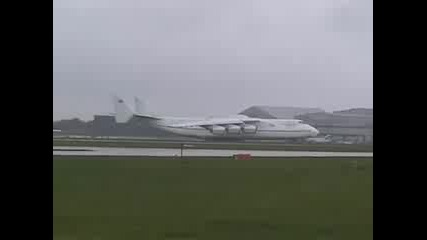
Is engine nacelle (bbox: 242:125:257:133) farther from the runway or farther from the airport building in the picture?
the airport building

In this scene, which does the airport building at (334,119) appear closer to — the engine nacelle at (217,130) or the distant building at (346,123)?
the distant building at (346,123)

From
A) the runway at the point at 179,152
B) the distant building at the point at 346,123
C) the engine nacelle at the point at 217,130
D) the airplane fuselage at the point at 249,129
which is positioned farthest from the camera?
the engine nacelle at the point at 217,130

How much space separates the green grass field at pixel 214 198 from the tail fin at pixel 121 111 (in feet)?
0.44

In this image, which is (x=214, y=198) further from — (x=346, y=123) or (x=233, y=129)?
(x=346, y=123)

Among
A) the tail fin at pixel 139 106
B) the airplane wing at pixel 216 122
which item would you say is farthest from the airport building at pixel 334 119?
the tail fin at pixel 139 106

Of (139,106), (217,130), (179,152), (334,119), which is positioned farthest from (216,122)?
(334,119)

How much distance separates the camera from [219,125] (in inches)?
55.1

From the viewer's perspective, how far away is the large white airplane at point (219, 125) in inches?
43.9

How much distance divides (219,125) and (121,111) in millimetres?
378
